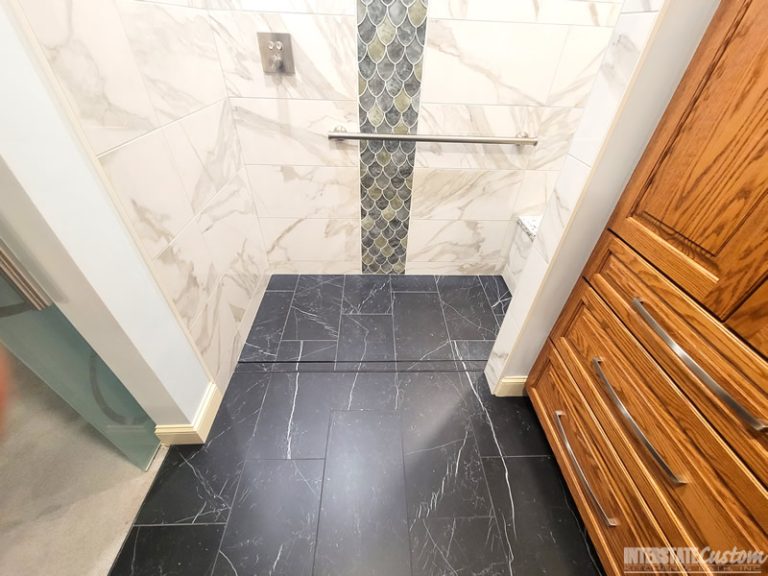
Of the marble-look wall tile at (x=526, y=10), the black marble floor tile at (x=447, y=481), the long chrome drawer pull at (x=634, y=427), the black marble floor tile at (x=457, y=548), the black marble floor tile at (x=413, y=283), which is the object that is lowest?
the black marble floor tile at (x=457, y=548)

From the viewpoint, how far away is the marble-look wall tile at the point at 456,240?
185 cm

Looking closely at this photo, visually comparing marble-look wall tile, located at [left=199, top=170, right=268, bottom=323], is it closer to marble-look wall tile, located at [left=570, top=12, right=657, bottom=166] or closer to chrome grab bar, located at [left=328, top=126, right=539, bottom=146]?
chrome grab bar, located at [left=328, top=126, right=539, bottom=146]

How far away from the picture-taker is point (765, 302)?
0.49 meters

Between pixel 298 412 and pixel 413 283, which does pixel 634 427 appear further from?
pixel 413 283

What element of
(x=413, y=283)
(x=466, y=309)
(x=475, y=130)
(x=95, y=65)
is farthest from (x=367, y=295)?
(x=95, y=65)

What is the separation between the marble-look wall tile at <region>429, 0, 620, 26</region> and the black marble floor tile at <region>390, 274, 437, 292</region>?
4.21 ft

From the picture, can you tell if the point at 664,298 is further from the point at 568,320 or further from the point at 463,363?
the point at 463,363

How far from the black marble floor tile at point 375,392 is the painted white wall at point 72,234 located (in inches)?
26.6

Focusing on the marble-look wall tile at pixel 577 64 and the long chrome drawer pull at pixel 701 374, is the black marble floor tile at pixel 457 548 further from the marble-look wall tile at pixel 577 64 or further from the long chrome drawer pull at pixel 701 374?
the marble-look wall tile at pixel 577 64

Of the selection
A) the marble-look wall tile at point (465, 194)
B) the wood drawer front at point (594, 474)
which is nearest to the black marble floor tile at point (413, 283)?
the marble-look wall tile at point (465, 194)

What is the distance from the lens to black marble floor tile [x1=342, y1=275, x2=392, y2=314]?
1770mm

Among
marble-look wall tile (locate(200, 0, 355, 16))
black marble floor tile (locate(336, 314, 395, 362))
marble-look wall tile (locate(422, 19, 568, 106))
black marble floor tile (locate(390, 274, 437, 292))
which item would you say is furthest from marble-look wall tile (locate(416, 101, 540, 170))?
black marble floor tile (locate(336, 314, 395, 362))

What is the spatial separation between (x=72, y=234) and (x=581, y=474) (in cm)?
142

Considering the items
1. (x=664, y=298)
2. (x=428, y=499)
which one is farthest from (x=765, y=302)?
(x=428, y=499)
